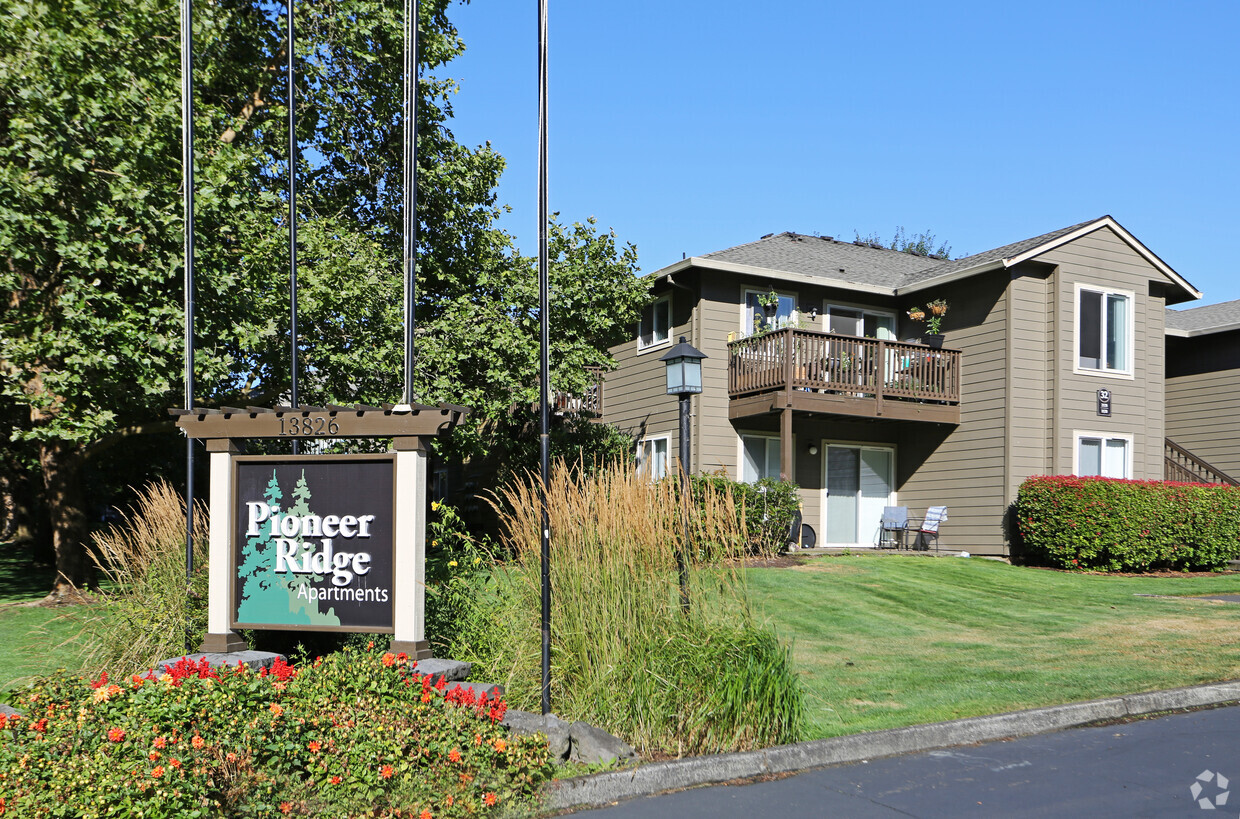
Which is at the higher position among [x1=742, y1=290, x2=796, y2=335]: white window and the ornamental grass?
[x1=742, y1=290, x2=796, y2=335]: white window

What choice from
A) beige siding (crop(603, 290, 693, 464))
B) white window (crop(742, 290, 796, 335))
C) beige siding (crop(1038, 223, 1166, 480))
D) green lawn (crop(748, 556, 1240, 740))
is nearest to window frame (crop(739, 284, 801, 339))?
white window (crop(742, 290, 796, 335))

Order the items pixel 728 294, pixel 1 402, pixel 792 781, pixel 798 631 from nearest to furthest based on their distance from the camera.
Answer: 1. pixel 792 781
2. pixel 798 631
3. pixel 1 402
4. pixel 728 294

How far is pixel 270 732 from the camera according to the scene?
4.68 meters

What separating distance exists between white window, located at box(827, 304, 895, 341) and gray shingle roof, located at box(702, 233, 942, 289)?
2.24ft

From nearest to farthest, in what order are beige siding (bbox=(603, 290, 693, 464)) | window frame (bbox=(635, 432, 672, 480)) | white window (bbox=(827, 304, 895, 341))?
beige siding (bbox=(603, 290, 693, 464)) → window frame (bbox=(635, 432, 672, 480)) → white window (bbox=(827, 304, 895, 341))

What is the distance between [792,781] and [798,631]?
4639 millimetres

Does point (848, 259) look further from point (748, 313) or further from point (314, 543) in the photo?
point (314, 543)

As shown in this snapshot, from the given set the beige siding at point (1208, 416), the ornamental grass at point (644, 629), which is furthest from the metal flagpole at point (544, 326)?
the beige siding at point (1208, 416)

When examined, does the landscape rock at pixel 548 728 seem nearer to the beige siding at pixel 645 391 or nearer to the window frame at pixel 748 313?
the beige siding at pixel 645 391

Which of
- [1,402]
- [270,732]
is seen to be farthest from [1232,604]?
[1,402]

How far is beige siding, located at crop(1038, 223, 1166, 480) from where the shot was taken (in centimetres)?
1861

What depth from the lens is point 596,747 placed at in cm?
552

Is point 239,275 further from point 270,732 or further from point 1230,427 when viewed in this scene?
point 1230,427

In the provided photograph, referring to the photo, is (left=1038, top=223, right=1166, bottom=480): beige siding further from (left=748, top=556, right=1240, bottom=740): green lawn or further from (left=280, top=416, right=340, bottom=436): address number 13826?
(left=280, top=416, right=340, bottom=436): address number 13826
